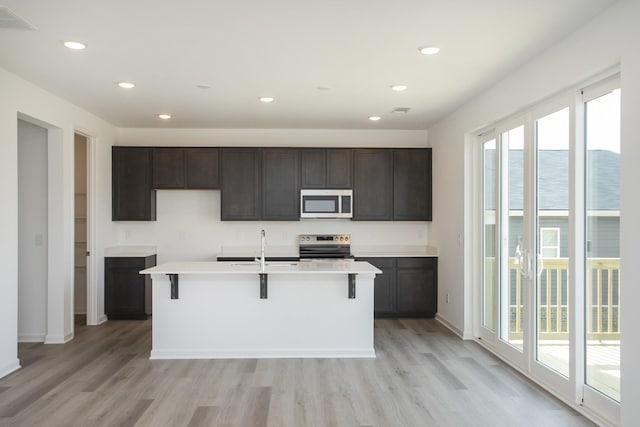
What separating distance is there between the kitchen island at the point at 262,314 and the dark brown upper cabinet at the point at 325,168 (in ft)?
7.02

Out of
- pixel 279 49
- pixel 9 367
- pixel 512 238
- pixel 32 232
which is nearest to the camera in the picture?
pixel 279 49

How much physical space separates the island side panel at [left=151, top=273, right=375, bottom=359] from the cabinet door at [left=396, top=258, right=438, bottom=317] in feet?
6.05

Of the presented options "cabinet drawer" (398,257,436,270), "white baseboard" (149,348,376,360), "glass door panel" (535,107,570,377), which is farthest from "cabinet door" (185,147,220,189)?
"glass door panel" (535,107,570,377)

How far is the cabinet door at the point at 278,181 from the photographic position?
670 centimetres

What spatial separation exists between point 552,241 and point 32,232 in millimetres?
5091

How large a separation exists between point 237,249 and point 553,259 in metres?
4.33

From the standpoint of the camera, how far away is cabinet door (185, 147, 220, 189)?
6648mm

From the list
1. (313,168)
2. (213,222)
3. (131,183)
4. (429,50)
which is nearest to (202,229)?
(213,222)

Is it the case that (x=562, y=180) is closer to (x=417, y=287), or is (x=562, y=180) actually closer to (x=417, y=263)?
(x=417, y=263)

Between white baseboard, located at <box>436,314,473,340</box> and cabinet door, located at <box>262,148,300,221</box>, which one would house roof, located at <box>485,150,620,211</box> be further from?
cabinet door, located at <box>262,148,300,221</box>

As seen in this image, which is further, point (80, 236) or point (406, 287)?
point (80, 236)

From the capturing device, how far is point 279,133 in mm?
7000

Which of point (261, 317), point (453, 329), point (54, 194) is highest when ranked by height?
point (54, 194)

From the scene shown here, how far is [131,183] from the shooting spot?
6633mm
